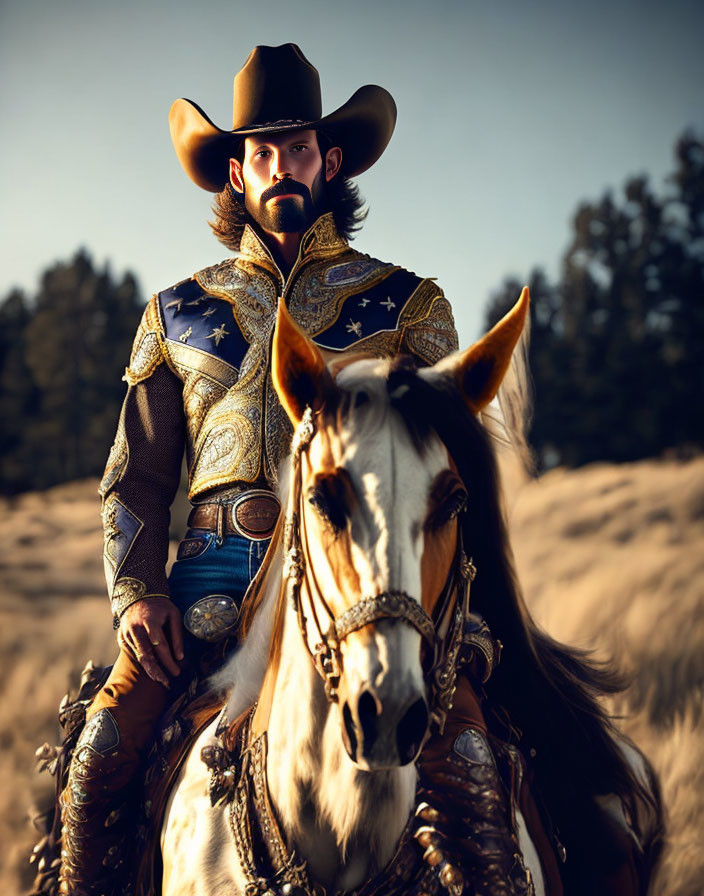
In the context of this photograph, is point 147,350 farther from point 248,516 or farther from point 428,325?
point 428,325

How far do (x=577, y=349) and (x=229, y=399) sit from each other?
2332 cm

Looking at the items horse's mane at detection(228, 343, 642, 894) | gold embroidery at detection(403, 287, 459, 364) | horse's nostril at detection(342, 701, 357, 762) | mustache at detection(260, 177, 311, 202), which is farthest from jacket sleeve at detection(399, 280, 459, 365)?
horse's nostril at detection(342, 701, 357, 762)

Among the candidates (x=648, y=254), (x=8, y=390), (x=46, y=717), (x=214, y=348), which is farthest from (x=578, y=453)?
(x=214, y=348)

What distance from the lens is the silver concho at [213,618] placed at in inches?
109

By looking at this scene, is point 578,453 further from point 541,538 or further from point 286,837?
point 286,837

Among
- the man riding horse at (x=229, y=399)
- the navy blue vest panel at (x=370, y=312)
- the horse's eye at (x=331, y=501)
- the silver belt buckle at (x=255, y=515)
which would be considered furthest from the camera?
the navy blue vest panel at (x=370, y=312)

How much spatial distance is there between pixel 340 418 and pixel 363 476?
17 cm

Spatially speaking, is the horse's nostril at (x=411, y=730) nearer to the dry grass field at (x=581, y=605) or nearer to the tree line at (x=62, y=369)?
the dry grass field at (x=581, y=605)

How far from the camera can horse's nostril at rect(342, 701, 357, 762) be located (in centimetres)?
178

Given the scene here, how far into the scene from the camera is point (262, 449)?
9.75 feet

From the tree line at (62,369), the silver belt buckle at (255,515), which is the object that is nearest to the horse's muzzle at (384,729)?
the silver belt buckle at (255,515)

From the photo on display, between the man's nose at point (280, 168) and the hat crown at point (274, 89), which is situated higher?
the hat crown at point (274, 89)

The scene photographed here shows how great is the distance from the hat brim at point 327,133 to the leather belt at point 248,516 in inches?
53.6

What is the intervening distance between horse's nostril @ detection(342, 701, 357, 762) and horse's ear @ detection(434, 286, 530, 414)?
74 centimetres
